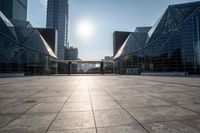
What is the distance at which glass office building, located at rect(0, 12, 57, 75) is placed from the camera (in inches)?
1379

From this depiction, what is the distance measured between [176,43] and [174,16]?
743 cm

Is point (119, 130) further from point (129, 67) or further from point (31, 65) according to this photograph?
point (129, 67)

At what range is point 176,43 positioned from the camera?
124ft

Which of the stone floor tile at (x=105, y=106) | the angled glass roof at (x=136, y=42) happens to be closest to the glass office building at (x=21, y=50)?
the angled glass roof at (x=136, y=42)

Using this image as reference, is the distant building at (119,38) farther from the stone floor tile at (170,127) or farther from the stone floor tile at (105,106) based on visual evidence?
the stone floor tile at (170,127)

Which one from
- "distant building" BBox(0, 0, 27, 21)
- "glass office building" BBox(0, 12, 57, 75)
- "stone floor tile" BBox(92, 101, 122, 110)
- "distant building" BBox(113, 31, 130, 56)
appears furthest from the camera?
"distant building" BBox(0, 0, 27, 21)

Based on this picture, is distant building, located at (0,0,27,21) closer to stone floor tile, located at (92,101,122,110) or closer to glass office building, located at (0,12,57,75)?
glass office building, located at (0,12,57,75)

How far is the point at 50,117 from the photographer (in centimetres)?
438

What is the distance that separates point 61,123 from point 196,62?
3743cm

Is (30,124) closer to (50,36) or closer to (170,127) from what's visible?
(170,127)

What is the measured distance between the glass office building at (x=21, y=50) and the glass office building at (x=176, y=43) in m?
36.1

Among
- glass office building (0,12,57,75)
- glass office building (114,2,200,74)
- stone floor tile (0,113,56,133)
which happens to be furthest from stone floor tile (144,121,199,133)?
glass office building (0,12,57,75)

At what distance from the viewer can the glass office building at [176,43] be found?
34.8 m

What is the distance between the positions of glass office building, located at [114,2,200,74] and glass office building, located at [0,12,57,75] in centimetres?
3609
